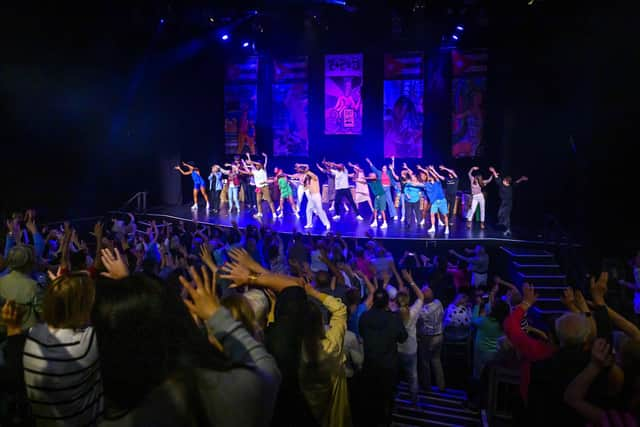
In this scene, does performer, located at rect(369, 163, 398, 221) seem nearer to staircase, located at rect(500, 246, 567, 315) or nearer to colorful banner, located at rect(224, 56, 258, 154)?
staircase, located at rect(500, 246, 567, 315)

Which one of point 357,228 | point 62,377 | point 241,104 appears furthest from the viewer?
point 241,104

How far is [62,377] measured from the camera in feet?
5.55

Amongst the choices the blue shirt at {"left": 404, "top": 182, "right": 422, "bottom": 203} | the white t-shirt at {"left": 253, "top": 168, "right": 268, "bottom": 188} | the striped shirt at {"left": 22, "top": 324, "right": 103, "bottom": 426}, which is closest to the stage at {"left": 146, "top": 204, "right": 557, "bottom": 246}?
the blue shirt at {"left": 404, "top": 182, "right": 422, "bottom": 203}

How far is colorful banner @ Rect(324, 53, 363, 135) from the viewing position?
1452 centimetres

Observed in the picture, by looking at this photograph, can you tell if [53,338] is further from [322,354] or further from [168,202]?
[168,202]

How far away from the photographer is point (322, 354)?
8.21ft

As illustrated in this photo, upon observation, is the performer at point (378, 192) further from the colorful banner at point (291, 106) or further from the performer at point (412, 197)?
the colorful banner at point (291, 106)

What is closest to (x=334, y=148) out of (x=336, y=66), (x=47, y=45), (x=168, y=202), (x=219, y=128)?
(x=336, y=66)

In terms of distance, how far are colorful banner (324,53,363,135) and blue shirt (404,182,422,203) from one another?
3.96 m

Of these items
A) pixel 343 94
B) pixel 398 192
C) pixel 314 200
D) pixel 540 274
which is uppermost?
pixel 343 94

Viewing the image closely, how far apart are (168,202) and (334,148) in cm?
541

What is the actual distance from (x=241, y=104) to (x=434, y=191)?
7.24 meters

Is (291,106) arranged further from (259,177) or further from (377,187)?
(377,187)

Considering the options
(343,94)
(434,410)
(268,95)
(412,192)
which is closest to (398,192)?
(412,192)
